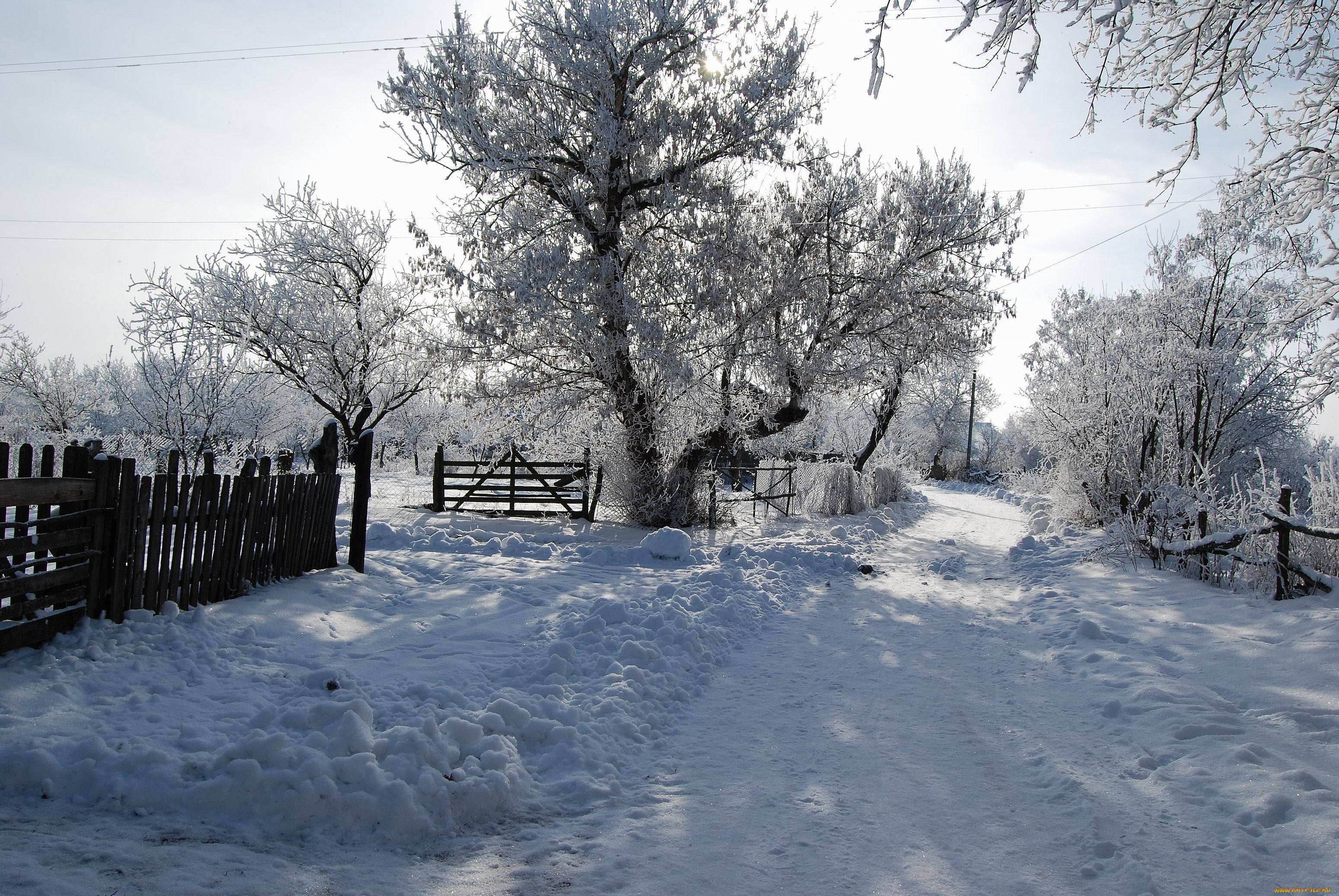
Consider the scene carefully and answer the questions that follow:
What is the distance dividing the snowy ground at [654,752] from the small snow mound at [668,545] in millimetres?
3377

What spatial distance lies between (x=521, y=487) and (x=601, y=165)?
794 cm

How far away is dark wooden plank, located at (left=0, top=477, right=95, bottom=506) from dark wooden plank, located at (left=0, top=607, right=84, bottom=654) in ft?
2.52

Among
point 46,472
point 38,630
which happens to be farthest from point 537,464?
point 38,630

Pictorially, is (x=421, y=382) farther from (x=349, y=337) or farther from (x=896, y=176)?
(x=896, y=176)

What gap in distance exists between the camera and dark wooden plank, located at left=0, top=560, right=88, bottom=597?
4219 millimetres

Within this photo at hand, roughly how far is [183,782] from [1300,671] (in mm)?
7721

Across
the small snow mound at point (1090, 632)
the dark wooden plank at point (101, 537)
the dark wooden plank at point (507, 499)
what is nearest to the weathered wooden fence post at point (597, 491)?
the dark wooden plank at point (507, 499)

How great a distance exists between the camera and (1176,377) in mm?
13672

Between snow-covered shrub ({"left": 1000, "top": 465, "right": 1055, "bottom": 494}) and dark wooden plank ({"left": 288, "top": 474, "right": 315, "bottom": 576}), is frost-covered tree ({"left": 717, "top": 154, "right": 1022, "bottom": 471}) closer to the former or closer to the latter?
snow-covered shrub ({"left": 1000, "top": 465, "right": 1055, "bottom": 494})

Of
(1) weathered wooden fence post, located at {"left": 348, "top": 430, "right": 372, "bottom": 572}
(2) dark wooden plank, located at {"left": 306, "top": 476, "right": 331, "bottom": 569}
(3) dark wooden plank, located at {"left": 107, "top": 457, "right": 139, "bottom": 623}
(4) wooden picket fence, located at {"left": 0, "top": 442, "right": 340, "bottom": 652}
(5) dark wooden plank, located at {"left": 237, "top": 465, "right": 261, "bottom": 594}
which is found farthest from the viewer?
(1) weathered wooden fence post, located at {"left": 348, "top": 430, "right": 372, "bottom": 572}

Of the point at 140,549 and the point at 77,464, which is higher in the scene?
the point at 77,464

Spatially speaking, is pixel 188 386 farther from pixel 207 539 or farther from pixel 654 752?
pixel 654 752

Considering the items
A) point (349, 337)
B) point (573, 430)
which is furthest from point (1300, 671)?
point (349, 337)

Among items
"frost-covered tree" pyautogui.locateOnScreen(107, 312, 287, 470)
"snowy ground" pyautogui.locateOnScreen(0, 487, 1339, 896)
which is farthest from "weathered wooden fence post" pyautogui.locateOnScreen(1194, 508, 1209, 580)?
"frost-covered tree" pyautogui.locateOnScreen(107, 312, 287, 470)
